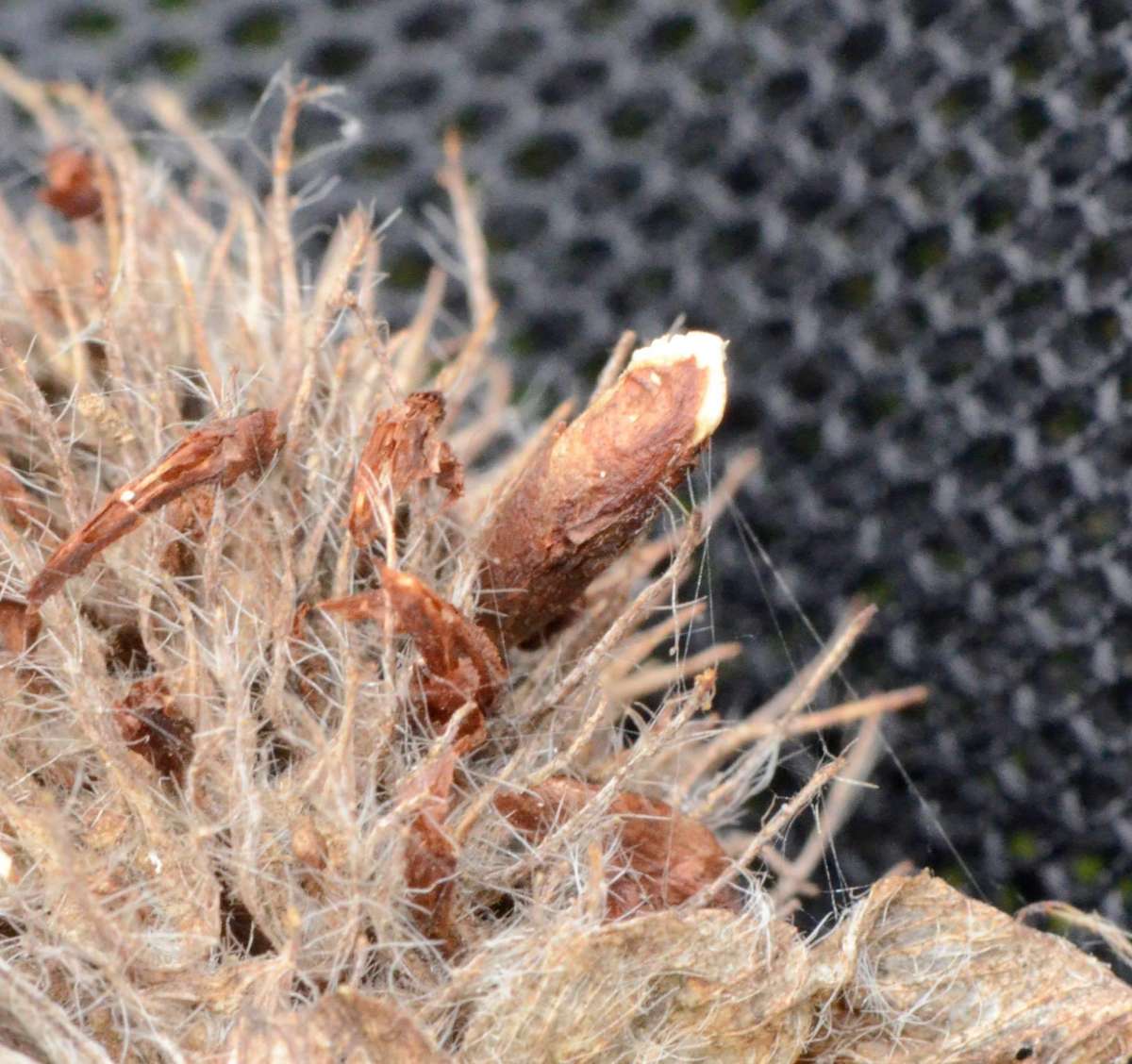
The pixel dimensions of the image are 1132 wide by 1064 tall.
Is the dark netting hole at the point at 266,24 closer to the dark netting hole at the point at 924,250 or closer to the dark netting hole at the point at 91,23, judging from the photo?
the dark netting hole at the point at 91,23

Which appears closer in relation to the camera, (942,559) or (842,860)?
(842,860)

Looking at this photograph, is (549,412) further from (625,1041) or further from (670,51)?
(625,1041)

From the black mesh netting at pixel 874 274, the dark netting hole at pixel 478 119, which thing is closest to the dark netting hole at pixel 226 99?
the black mesh netting at pixel 874 274

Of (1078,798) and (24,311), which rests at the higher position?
(24,311)

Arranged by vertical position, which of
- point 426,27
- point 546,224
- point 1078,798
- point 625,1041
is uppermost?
point 426,27

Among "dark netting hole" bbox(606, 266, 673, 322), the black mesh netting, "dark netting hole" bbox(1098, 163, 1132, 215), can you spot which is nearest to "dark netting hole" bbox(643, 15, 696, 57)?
the black mesh netting

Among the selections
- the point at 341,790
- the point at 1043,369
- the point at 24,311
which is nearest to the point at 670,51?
the point at 1043,369

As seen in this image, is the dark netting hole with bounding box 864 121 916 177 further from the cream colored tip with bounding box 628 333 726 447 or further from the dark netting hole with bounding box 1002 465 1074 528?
the cream colored tip with bounding box 628 333 726 447
